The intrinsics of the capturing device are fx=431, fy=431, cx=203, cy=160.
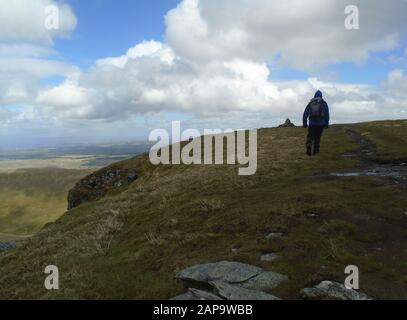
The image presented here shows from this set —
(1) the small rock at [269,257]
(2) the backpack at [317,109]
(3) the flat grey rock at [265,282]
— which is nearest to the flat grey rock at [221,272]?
(3) the flat grey rock at [265,282]

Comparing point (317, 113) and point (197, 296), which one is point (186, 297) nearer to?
point (197, 296)

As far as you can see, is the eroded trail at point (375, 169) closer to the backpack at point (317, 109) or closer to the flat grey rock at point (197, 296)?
the backpack at point (317, 109)

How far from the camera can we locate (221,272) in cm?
1199

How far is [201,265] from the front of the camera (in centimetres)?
1270

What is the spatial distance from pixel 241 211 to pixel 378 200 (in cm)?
559

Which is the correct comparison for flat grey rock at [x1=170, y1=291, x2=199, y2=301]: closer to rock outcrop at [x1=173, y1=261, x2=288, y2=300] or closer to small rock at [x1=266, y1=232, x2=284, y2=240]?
rock outcrop at [x1=173, y1=261, x2=288, y2=300]

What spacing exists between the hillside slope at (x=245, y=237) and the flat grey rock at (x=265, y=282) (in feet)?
0.86

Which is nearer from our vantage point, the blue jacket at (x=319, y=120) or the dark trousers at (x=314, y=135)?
the blue jacket at (x=319, y=120)

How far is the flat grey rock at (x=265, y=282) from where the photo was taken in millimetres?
11277

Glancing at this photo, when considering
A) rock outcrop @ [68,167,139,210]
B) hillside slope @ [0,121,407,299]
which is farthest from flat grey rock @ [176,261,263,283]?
rock outcrop @ [68,167,139,210]

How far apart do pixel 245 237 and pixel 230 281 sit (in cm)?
387
